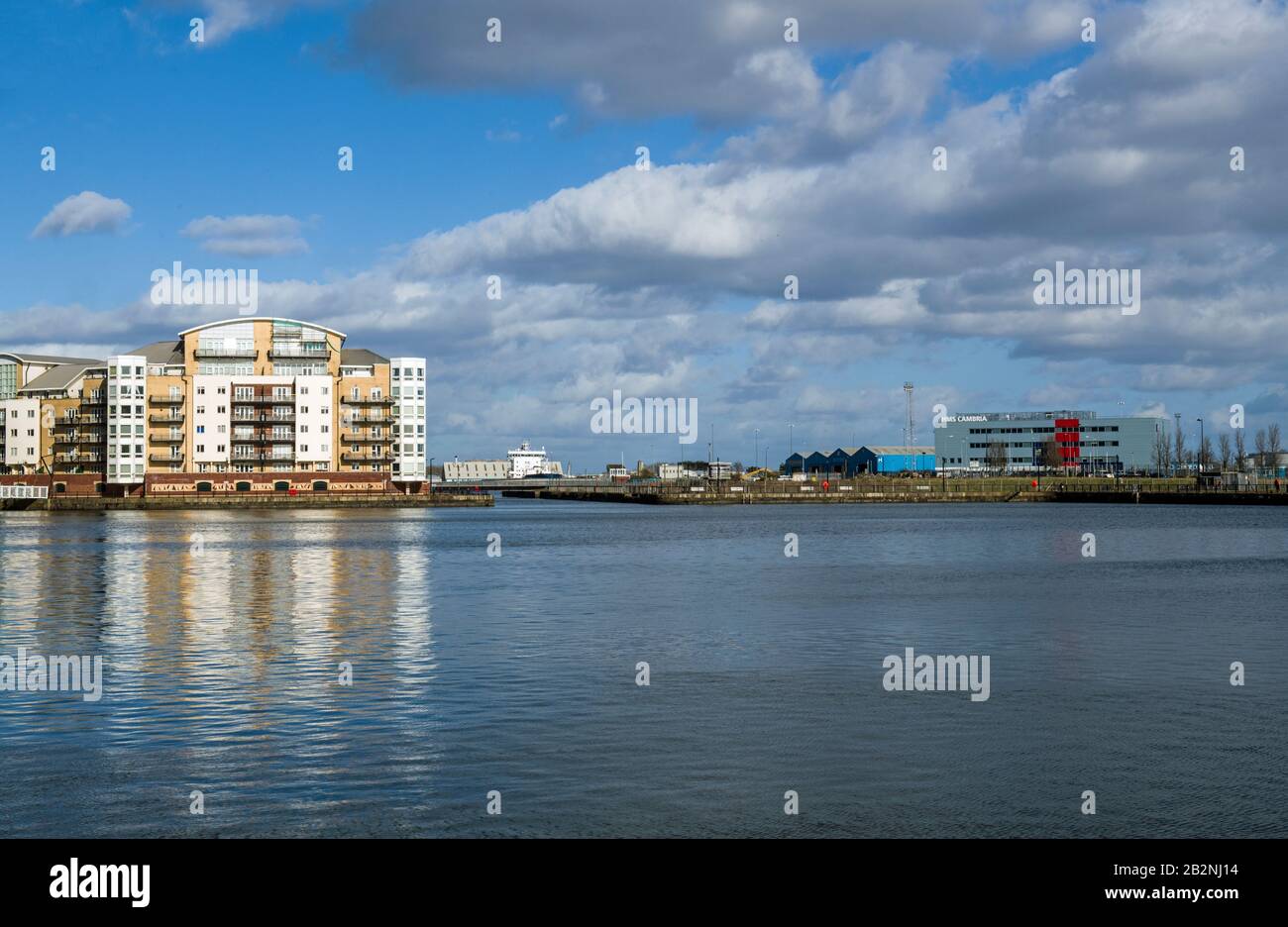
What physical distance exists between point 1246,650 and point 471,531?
3281 inches

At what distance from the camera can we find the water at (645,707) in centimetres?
1720

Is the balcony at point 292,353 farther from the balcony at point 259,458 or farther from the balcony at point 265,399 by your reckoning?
the balcony at point 259,458

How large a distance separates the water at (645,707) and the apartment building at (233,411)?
11181 cm

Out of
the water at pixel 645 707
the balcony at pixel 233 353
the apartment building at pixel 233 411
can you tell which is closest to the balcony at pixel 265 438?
the apartment building at pixel 233 411

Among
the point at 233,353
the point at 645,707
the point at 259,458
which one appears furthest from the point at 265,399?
the point at 645,707

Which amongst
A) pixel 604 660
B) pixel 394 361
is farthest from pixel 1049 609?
pixel 394 361

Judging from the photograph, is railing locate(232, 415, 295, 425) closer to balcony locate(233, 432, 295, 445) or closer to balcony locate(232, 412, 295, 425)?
balcony locate(232, 412, 295, 425)

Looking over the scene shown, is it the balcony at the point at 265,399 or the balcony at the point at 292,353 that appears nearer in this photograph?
the balcony at the point at 265,399

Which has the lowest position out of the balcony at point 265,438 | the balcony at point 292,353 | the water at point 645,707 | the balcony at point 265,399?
the water at point 645,707

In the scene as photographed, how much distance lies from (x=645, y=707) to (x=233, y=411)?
6036 inches

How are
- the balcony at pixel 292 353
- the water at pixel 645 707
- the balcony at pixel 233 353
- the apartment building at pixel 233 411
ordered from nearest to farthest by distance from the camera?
1. the water at pixel 645 707
2. the apartment building at pixel 233 411
3. the balcony at pixel 233 353
4. the balcony at pixel 292 353

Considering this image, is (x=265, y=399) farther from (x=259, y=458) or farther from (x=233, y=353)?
(x=233, y=353)

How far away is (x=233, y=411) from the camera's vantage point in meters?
167
